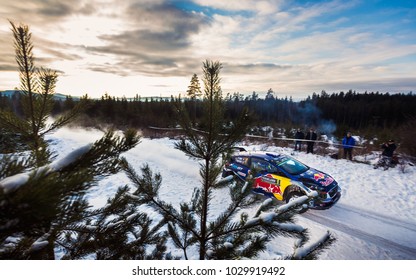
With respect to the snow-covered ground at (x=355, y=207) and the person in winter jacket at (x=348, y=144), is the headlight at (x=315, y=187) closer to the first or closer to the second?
the snow-covered ground at (x=355, y=207)

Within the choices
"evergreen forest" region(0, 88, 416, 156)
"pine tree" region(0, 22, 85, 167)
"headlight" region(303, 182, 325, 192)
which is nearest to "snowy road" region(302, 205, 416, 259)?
"headlight" region(303, 182, 325, 192)

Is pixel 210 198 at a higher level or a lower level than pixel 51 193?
lower

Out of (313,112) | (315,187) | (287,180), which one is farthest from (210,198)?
(313,112)

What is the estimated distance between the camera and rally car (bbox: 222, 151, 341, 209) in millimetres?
5801

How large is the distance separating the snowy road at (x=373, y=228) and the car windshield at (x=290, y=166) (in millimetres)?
1250

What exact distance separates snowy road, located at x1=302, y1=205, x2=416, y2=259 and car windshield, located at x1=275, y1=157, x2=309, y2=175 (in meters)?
1.25

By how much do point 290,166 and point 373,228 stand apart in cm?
252

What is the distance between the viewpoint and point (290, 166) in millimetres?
6629

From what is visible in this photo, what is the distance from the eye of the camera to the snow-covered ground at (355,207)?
4.57 metres

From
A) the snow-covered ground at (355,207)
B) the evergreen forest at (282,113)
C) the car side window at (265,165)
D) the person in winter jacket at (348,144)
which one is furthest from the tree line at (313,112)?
the car side window at (265,165)

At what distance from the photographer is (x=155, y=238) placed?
244cm

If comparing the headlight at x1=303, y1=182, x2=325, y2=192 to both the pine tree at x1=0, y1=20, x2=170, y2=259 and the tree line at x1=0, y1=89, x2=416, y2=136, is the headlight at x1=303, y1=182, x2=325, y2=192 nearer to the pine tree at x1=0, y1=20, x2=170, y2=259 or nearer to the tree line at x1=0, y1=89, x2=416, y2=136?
the pine tree at x1=0, y1=20, x2=170, y2=259

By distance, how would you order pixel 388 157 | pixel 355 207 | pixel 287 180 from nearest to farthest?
1. pixel 287 180
2. pixel 355 207
3. pixel 388 157

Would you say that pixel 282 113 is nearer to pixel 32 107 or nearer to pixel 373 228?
pixel 373 228
